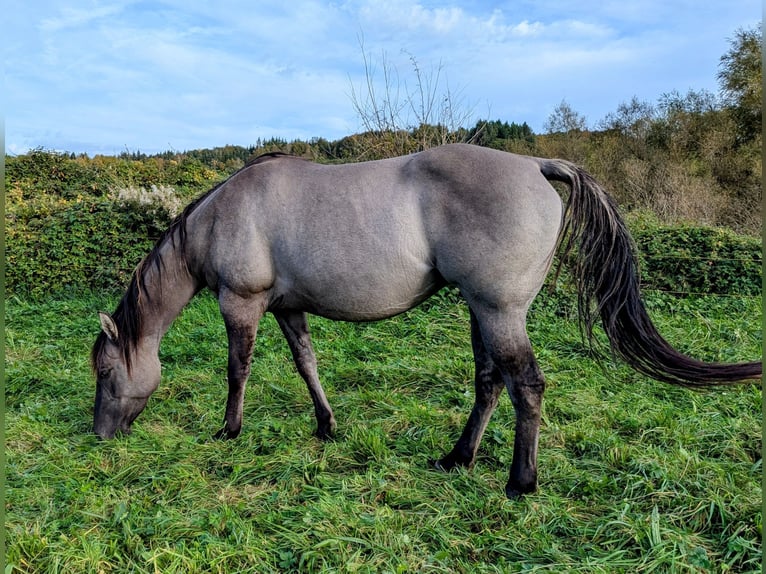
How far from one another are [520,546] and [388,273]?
5.01 ft

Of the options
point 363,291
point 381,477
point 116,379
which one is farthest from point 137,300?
point 381,477

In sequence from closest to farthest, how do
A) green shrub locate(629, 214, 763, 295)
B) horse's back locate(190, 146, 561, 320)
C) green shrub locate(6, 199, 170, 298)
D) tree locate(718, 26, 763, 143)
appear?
1. horse's back locate(190, 146, 561, 320)
2. green shrub locate(629, 214, 763, 295)
3. green shrub locate(6, 199, 170, 298)
4. tree locate(718, 26, 763, 143)

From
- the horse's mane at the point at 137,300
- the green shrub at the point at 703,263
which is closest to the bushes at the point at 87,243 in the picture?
the horse's mane at the point at 137,300

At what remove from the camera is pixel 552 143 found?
15781 millimetres

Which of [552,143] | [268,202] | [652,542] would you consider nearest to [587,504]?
[652,542]

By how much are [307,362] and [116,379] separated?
1.36 meters

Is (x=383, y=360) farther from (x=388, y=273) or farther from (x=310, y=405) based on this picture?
(x=388, y=273)

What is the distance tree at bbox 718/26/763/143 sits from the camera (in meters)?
15.5

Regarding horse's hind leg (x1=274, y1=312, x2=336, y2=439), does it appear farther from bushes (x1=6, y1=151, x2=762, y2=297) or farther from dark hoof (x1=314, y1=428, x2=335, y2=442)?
bushes (x1=6, y1=151, x2=762, y2=297)

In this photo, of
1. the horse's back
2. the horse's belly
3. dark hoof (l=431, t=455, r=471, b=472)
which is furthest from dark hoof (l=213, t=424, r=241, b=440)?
dark hoof (l=431, t=455, r=471, b=472)

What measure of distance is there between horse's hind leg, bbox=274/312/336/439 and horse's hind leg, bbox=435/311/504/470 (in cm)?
88

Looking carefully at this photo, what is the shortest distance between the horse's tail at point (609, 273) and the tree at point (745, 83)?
16170 millimetres

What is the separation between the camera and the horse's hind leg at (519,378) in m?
2.69

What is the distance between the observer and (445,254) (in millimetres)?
2771
